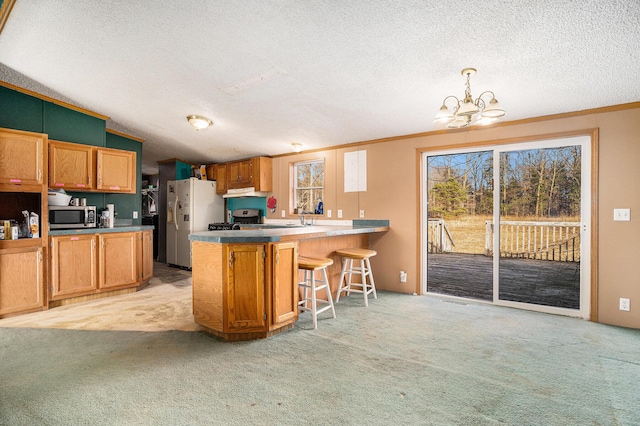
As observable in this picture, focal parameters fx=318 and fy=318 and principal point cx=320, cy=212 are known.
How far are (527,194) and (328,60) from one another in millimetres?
4966

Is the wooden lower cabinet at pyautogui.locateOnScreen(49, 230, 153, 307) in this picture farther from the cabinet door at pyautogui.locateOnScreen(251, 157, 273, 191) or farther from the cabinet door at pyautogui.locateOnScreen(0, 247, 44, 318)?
the cabinet door at pyautogui.locateOnScreen(251, 157, 273, 191)

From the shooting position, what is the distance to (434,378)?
212 centimetres

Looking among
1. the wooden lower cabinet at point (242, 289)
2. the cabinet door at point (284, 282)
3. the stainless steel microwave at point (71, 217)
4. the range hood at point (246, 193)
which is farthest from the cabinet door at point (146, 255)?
the cabinet door at point (284, 282)

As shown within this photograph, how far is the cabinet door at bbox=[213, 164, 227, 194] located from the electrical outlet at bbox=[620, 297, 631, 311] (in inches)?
239

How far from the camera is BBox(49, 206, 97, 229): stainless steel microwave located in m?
3.87

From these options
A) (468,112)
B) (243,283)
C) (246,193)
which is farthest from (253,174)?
(468,112)

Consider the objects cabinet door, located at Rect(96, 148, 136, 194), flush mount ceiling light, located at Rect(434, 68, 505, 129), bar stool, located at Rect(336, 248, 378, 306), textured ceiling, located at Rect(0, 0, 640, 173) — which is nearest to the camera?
textured ceiling, located at Rect(0, 0, 640, 173)

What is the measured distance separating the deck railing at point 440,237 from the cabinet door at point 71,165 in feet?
20.9

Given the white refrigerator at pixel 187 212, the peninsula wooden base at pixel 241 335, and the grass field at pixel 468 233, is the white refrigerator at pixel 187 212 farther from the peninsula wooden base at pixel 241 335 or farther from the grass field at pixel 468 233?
the grass field at pixel 468 233

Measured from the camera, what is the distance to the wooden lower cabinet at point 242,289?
2.71 m

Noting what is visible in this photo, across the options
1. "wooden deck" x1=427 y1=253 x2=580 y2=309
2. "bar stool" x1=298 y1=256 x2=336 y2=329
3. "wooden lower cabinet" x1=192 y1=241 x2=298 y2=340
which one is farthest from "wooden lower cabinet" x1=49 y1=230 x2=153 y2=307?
"wooden deck" x1=427 y1=253 x2=580 y2=309

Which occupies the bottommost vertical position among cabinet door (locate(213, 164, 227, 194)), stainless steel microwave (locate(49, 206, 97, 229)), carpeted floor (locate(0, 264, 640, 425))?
carpeted floor (locate(0, 264, 640, 425))

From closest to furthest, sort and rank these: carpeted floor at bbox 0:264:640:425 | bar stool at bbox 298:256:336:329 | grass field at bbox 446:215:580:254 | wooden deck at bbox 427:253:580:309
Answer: carpeted floor at bbox 0:264:640:425
bar stool at bbox 298:256:336:329
wooden deck at bbox 427:253:580:309
grass field at bbox 446:215:580:254

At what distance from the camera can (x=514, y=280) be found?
4.93 metres
